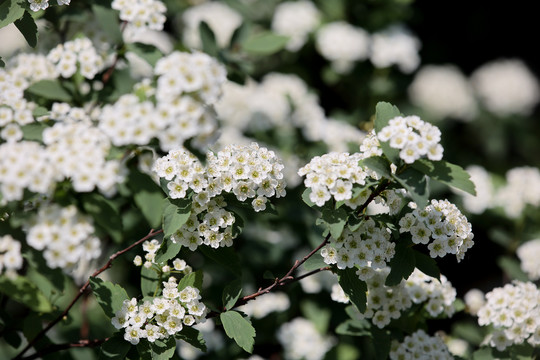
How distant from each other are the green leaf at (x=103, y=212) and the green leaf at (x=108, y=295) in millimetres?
211

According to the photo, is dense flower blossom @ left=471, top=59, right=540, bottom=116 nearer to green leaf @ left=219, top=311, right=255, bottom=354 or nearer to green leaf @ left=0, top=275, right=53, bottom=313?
green leaf @ left=219, top=311, right=255, bottom=354

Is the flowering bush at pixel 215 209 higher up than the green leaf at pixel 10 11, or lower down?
lower down

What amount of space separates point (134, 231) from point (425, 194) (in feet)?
5.39

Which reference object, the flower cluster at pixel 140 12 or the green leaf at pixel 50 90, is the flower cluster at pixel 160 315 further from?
the flower cluster at pixel 140 12

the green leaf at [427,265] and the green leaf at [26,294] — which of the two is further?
the green leaf at [26,294]

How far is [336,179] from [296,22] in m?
2.55

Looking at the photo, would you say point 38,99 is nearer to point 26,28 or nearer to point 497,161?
point 26,28

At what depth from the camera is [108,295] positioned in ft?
5.90

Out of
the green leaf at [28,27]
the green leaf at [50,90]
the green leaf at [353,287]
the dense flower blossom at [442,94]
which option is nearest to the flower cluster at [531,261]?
the green leaf at [353,287]

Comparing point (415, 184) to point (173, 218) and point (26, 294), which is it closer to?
point (173, 218)

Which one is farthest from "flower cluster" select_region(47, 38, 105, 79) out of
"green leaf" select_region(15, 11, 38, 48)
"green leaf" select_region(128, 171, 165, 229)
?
"green leaf" select_region(128, 171, 165, 229)

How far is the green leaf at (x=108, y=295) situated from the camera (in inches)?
69.4

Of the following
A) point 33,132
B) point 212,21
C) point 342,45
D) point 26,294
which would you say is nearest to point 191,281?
point 26,294

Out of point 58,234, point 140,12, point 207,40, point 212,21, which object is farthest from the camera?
point 212,21
